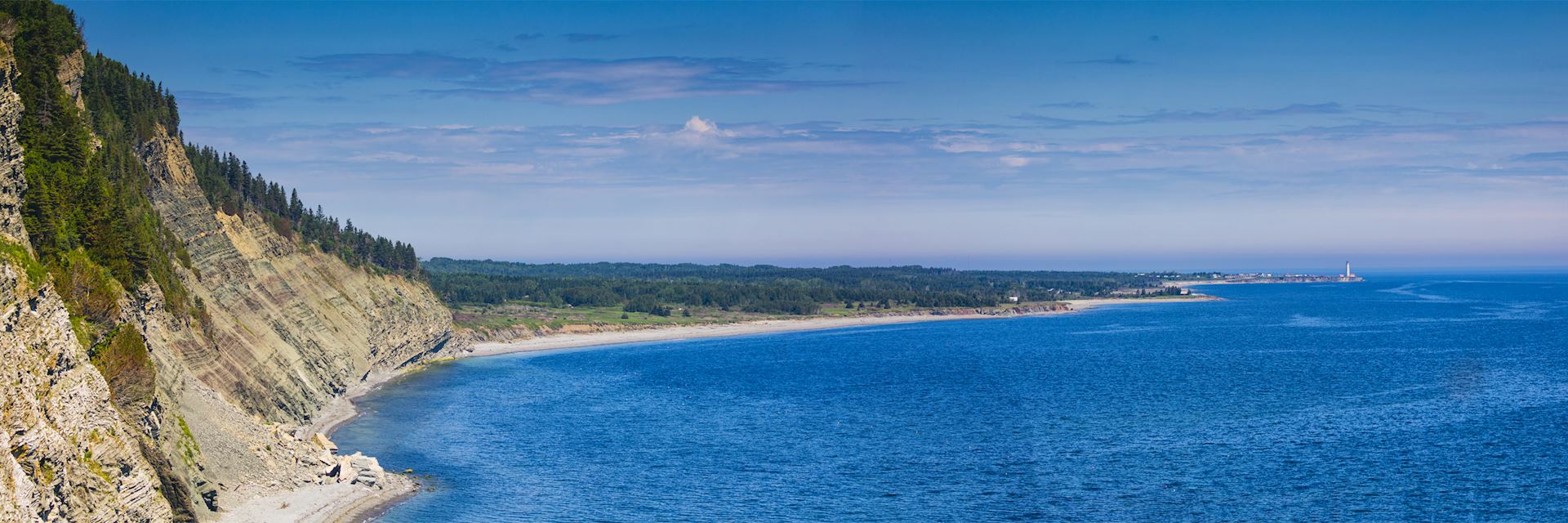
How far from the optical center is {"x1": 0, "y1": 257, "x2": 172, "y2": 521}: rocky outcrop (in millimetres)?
35938

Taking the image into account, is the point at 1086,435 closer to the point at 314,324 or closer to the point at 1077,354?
the point at 314,324

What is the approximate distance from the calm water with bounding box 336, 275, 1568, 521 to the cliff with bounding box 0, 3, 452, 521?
22.7ft

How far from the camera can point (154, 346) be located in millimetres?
57531

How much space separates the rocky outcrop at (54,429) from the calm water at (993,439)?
16049mm

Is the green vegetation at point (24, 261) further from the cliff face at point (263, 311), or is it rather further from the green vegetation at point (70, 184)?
the cliff face at point (263, 311)

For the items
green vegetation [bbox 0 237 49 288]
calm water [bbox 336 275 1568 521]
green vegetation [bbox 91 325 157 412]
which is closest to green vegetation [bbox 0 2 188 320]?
green vegetation [bbox 91 325 157 412]

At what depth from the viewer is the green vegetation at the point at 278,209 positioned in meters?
102

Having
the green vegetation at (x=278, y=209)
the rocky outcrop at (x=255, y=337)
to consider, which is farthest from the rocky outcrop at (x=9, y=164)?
the green vegetation at (x=278, y=209)

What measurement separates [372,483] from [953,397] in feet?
180

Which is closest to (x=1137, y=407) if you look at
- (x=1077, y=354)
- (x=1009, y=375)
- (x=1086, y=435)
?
(x=1086, y=435)

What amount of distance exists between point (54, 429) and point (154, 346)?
1978 cm

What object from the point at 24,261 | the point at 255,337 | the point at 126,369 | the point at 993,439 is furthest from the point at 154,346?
the point at 993,439

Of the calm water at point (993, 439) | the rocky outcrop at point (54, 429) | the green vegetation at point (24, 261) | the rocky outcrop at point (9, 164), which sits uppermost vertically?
the rocky outcrop at point (9, 164)

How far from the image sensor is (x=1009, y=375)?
12444 cm
